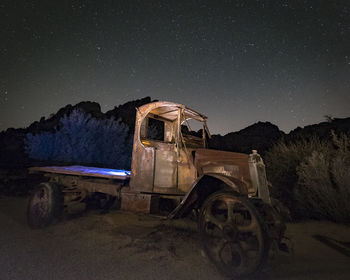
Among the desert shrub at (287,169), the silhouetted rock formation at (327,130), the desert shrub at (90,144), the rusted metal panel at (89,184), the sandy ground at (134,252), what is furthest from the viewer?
the silhouetted rock formation at (327,130)

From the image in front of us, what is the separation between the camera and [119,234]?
3971 millimetres

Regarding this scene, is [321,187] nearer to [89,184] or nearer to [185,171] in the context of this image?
[185,171]

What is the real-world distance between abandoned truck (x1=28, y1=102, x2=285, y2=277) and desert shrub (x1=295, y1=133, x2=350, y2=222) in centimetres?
237

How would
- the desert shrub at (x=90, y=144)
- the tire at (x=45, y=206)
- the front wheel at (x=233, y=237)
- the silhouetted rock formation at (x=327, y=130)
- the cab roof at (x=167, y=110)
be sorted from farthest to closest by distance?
the silhouetted rock formation at (x=327, y=130), the desert shrub at (x=90, y=144), the tire at (x=45, y=206), the cab roof at (x=167, y=110), the front wheel at (x=233, y=237)

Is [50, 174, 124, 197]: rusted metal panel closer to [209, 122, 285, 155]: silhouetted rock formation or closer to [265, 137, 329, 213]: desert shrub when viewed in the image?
[265, 137, 329, 213]: desert shrub

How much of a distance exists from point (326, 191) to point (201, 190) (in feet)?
11.2

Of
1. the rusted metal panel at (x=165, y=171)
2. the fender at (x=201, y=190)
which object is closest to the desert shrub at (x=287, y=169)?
the fender at (x=201, y=190)

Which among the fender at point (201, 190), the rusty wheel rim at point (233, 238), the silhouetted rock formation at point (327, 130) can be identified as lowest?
the rusty wheel rim at point (233, 238)

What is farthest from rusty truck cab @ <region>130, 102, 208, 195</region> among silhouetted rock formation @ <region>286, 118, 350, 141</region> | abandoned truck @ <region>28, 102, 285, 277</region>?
silhouetted rock formation @ <region>286, 118, 350, 141</region>

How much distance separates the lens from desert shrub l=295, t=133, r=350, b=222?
14.4 feet

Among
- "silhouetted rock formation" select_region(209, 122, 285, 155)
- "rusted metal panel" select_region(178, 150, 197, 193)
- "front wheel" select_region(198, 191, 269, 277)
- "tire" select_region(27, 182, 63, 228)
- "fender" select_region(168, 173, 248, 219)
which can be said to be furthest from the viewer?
"silhouetted rock formation" select_region(209, 122, 285, 155)

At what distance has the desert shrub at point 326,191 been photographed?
439 cm

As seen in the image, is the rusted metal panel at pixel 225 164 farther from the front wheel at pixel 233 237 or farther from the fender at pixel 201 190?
the front wheel at pixel 233 237

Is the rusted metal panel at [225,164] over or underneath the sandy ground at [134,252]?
over
